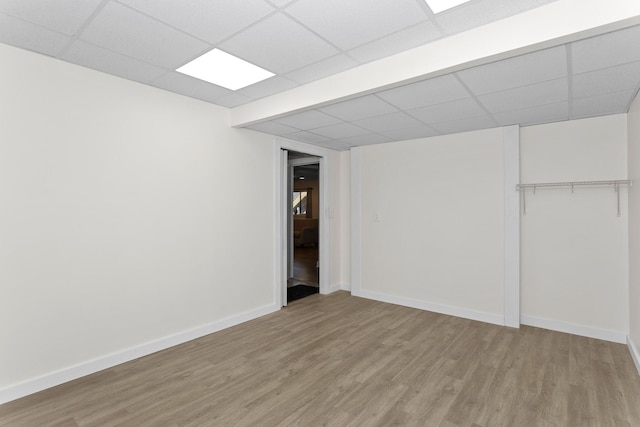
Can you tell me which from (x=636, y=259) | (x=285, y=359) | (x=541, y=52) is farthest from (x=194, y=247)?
(x=636, y=259)

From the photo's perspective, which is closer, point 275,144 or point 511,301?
point 511,301

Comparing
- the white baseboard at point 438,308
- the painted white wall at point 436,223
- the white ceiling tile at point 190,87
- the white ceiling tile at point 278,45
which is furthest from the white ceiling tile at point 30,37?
the white baseboard at point 438,308

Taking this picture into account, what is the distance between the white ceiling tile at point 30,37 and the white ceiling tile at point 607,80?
3761 millimetres

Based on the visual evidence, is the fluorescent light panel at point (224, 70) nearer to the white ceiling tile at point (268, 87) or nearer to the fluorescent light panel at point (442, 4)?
the white ceiling tile at point (268, 87)

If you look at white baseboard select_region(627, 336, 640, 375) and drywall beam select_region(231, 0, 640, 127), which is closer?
drywall beam select_region(231, 0, 640, 127)

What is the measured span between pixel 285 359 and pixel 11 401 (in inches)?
78.1

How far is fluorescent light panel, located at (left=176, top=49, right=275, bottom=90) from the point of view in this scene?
251 centimetres

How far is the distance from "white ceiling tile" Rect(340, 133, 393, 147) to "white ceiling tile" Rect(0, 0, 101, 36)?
3193mm

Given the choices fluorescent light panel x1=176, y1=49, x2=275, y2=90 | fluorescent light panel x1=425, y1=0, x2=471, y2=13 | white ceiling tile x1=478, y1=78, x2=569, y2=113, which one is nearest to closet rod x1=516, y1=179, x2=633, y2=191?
white ceiling tile x1=478, y1=78, x2=569, y2=113

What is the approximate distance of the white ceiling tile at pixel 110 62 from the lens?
94.0 inches

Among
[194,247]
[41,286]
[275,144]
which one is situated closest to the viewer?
[41,286]

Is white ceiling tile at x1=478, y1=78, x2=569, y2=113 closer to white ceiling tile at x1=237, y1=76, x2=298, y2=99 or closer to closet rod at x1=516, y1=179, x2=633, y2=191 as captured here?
closet rod at x1=516, y1=179, x2=633, y2=191

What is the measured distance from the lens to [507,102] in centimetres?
306

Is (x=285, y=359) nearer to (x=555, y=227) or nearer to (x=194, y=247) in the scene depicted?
(x=194, y=247)
